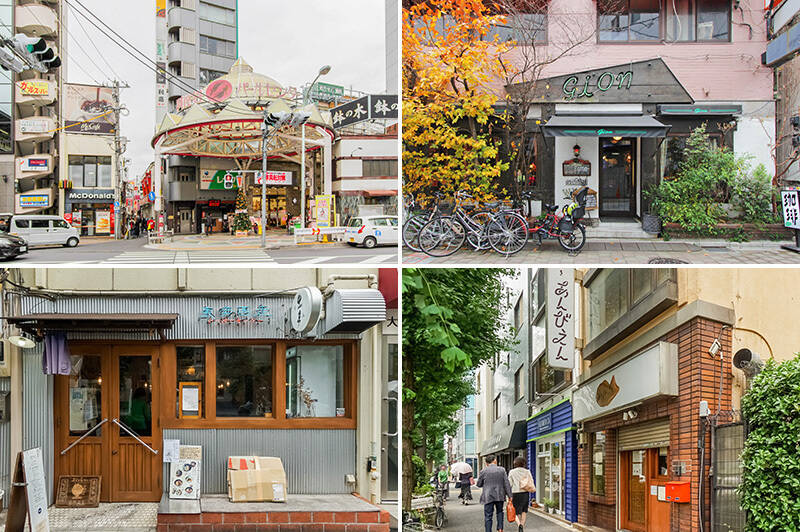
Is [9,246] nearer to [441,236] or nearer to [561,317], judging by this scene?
[441,236]

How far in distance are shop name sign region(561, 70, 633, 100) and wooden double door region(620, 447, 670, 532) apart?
22.6 ft

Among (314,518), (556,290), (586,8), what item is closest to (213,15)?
(586,8)

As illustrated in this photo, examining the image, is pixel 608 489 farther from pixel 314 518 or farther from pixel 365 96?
pixel 365 96

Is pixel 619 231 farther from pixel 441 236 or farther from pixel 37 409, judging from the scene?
pixel 37 409

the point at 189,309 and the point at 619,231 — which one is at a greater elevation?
the point at 619,231

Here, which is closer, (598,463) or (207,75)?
(598,463)

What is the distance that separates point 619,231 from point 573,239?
84.0 inches

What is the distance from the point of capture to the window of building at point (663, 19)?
548 inches

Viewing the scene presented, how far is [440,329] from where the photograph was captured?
7.79m

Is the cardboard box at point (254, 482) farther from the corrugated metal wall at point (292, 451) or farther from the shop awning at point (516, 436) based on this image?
the shop awning at point (516, 436)

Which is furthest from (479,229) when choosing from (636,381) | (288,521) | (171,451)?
(171,451)

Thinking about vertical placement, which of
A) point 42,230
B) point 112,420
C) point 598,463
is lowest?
point 598,463

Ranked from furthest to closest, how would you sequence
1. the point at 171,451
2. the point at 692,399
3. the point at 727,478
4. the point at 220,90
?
1. the point at 220,90
2. the point at 171,451
3. the point at 692,399
4. the point at 727,478

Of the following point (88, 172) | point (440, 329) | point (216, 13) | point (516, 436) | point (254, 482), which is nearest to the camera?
point (440, 329)
